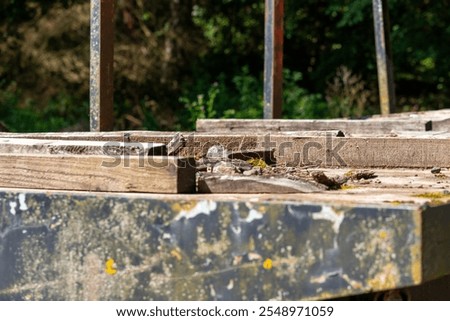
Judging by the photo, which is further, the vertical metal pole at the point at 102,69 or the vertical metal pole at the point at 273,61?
the vertical metal pole at the point at 273,61

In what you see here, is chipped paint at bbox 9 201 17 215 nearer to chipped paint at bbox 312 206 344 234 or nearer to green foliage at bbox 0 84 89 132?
chipped paint at bbox 312 206 344 234

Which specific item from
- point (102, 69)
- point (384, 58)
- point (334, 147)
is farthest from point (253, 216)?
point (384, 58)

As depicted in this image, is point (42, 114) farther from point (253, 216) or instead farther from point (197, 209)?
point (253, 216)

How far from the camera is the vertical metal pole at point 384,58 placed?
334 inches

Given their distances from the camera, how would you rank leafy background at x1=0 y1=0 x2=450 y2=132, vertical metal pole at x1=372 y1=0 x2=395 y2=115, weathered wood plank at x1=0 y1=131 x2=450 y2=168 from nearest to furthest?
weathered wood plank at x1=0 y1=131 x2=450 y2=168 < vertical metal pole at x1=372 y1=0 x2=395 y2=115 < leafy background at x1=0 y1=0 x2=450 y2=132

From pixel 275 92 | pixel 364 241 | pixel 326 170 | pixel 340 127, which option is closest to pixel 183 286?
pixel 364 241

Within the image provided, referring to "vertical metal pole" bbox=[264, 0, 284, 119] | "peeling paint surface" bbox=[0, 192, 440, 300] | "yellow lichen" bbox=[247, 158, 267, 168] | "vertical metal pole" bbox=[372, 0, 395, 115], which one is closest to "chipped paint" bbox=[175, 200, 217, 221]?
"peeling paint surface" bbox=[0, 192, 440, 300]

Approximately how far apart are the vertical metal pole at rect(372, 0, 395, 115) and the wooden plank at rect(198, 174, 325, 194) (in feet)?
18.9

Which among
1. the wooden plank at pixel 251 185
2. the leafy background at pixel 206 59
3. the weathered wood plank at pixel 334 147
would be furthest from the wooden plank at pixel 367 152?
the leafy background at pixel 206 59

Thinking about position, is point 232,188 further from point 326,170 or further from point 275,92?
point 275,92

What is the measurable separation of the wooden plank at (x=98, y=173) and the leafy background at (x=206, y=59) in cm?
885

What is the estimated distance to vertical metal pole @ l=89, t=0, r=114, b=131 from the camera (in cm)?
504

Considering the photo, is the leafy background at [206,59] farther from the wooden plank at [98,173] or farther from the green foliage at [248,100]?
the wooden plank at [98,173]
